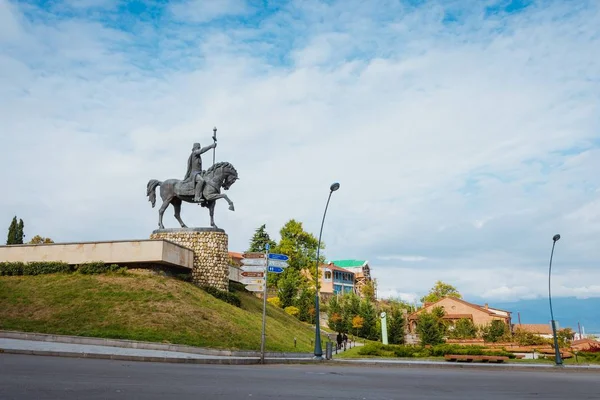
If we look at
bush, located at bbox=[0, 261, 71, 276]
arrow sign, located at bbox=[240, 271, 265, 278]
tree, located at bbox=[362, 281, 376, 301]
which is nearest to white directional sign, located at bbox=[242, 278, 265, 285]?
arrow sign, located at bbox=[240, 271, 265, 278]

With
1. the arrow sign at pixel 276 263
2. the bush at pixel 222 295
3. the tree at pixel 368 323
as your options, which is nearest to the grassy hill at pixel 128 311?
the bush at pixel 222 295

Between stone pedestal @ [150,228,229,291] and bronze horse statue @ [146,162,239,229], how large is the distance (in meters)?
0.80

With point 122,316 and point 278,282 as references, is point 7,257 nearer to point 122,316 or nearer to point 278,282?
point 122,316

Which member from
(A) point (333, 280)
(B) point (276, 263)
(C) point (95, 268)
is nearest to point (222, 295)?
(C) point (95, 268)

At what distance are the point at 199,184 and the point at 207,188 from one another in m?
0.62

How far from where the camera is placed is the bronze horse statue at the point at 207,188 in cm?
3347

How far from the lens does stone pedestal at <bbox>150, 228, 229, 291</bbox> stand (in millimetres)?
32844

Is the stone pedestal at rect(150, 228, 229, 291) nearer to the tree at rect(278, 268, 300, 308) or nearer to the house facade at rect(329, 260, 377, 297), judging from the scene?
the tree at rect(278, 268, 300, 308)

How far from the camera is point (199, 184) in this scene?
33500mm

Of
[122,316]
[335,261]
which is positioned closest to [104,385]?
[122,316]

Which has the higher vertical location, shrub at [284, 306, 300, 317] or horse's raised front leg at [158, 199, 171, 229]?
horse's raised front leg at [158, 199, 171, 229]

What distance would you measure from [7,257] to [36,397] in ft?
99.2

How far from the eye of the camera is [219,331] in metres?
24.1

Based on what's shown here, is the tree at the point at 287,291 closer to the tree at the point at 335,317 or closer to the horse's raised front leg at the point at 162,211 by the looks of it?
the tree at the point at 335,317
